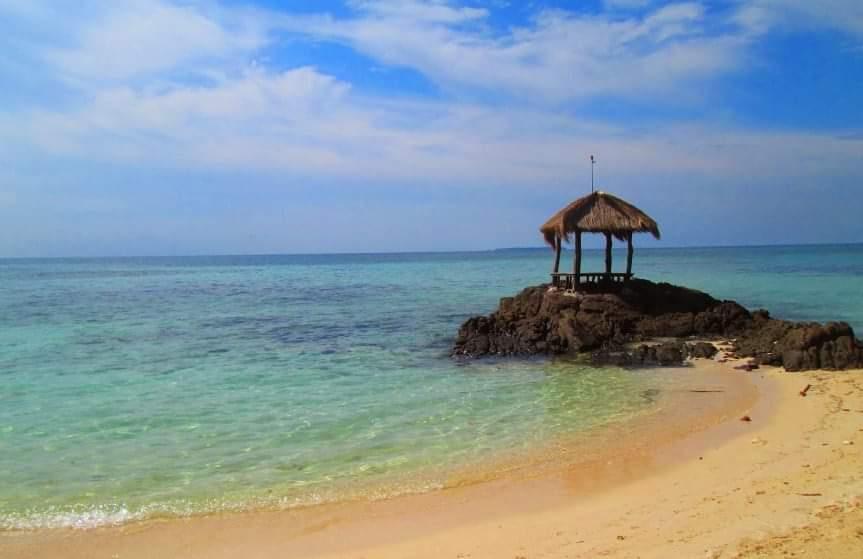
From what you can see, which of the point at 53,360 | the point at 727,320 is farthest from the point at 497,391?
the point at 53,360

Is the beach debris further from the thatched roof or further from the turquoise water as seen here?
the thatched roof

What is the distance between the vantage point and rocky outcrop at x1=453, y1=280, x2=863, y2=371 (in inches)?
552

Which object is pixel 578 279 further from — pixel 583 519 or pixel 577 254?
pixel 583 519

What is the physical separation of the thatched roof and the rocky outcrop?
74.2 inches

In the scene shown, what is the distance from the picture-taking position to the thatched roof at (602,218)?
63.2ft


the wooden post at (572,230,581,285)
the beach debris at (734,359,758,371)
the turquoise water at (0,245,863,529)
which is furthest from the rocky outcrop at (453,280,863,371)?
the turquoise water at (0,245,863,529)

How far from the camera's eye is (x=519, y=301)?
806 inches

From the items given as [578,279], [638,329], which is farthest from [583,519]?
[578,279]

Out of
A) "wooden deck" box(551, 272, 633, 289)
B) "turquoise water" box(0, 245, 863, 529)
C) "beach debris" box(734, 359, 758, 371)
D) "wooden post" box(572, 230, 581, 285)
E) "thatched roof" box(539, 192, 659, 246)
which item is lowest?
"turquoise water" box(0, 245, 863, 529)

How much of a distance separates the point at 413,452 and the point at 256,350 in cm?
1063

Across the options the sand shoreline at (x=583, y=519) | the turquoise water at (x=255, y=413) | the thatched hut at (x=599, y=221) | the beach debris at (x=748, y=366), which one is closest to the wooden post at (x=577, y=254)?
the thatched hut at (x=599, y=221)

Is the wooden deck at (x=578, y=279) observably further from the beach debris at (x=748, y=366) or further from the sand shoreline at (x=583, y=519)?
the sand shoreline at (x=583, y=519)

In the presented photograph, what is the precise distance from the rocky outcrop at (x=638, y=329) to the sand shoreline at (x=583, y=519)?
652 centimetres

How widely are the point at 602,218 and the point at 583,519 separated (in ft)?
46.8
